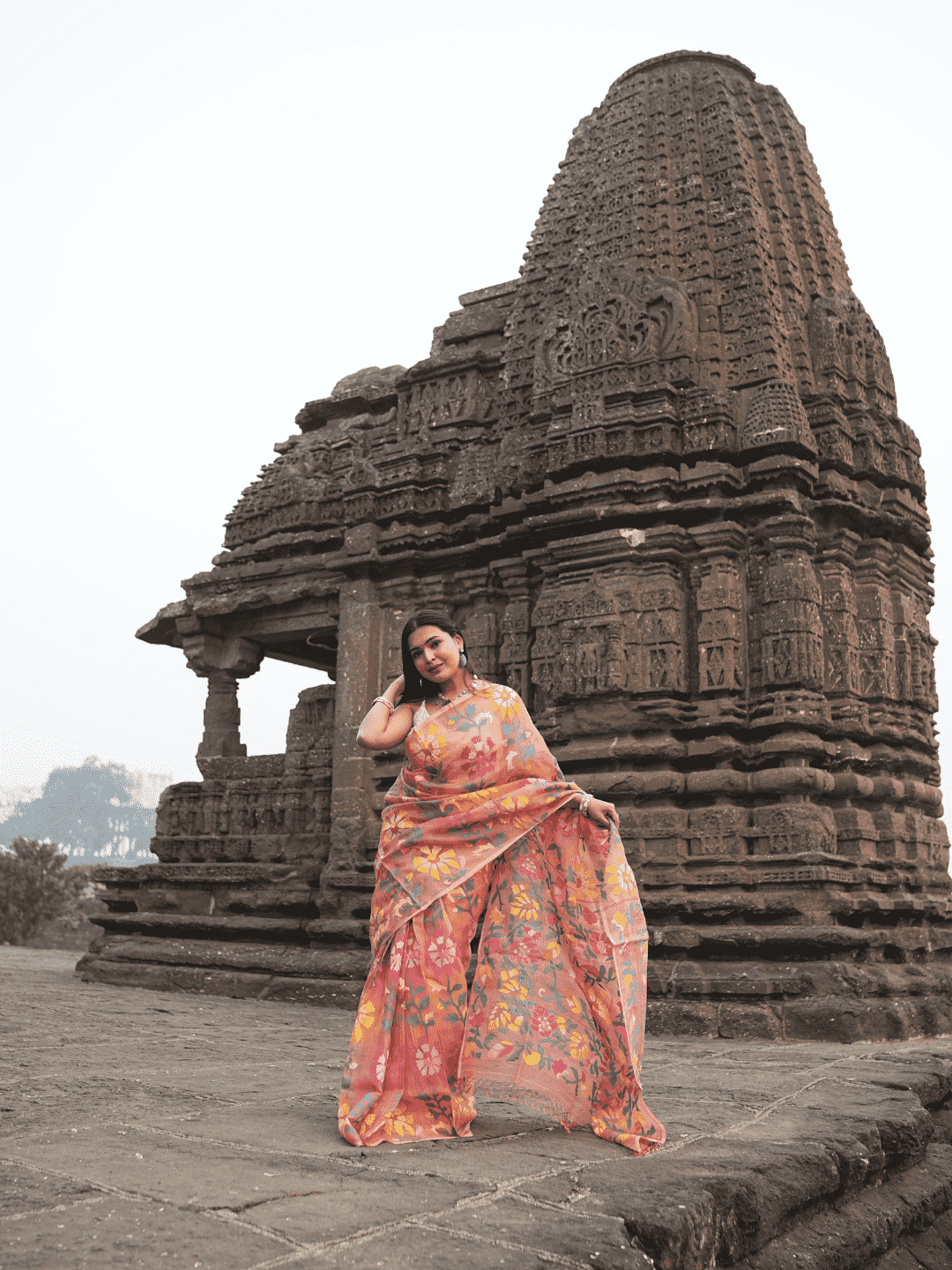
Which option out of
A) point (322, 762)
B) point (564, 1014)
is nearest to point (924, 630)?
point (322, 762)

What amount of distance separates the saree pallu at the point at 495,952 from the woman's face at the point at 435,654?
0.43 ft

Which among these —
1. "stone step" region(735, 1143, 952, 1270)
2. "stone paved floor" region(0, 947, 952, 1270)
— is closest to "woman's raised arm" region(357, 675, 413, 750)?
"stone paved floor" region(0, 947, 952, 1270)

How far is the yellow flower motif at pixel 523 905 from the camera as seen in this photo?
3695mm

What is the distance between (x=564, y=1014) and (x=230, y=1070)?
5.72ft

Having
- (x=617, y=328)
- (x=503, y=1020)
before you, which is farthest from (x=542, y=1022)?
(x=617, y=328)

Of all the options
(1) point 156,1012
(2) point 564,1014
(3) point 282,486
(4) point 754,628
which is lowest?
(1) point 156,1012

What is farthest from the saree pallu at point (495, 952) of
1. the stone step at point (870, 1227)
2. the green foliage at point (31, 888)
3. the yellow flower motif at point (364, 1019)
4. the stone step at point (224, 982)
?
the green foliage at point (31, 888)

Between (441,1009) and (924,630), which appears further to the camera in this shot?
(924,630)

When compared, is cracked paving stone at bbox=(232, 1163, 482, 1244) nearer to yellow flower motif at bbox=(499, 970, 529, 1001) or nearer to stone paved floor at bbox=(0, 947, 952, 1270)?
stone paved floor at bbox=(0, 947, 952, 1270)

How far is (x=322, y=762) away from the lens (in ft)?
33.0

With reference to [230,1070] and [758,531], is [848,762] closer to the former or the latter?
[758,531]

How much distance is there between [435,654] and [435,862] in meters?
0.75

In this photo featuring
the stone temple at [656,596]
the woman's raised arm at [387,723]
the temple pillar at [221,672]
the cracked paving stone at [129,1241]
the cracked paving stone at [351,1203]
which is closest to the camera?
the cracked paving stone at [129,1241]

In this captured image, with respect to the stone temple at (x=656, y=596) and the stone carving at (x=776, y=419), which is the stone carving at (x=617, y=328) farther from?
the stone carving at (x=776, y=419)
